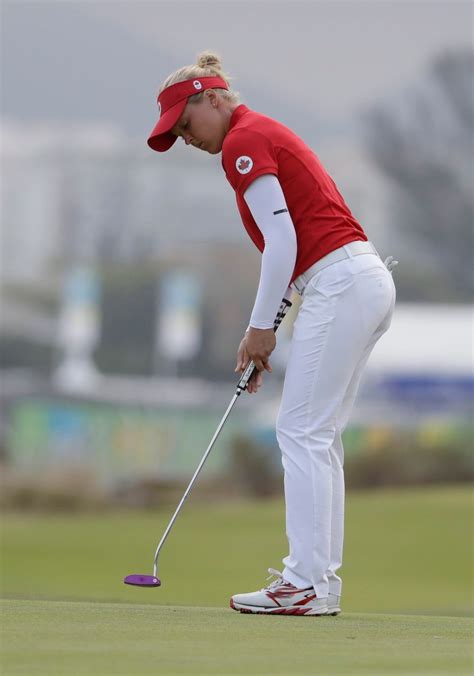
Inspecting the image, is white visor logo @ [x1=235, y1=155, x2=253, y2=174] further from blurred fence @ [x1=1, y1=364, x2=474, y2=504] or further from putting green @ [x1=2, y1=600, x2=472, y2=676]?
blurred fence @ [x1=1, y1=364, x2=474, y2=504]

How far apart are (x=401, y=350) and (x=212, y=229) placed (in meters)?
44.0

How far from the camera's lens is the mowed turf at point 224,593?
10.7 feet

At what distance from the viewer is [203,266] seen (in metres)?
68.3

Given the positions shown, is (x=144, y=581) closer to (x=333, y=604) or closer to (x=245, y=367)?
(x=333, y=604)

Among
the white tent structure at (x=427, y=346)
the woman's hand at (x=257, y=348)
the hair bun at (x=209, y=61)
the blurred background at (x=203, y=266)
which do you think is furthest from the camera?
the white tent structure at (x=427, y=346)

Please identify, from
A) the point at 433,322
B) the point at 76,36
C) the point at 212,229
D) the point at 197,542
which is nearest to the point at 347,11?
the point at 76,36

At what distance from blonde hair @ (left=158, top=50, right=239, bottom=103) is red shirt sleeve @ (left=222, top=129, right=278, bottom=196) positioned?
21cm

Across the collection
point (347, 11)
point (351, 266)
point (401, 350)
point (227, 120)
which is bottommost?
point (351, 266)

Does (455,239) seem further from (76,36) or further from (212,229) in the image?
(76,36)

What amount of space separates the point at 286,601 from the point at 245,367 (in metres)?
0.70

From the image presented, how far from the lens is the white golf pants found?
440 centimetres

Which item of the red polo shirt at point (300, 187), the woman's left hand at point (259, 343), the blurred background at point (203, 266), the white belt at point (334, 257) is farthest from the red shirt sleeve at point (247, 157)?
the blurred background at point (203, 266)

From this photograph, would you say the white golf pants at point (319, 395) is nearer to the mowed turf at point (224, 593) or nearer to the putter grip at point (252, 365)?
the putter grip at point (252, 365)

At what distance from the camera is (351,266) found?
4.43 m
